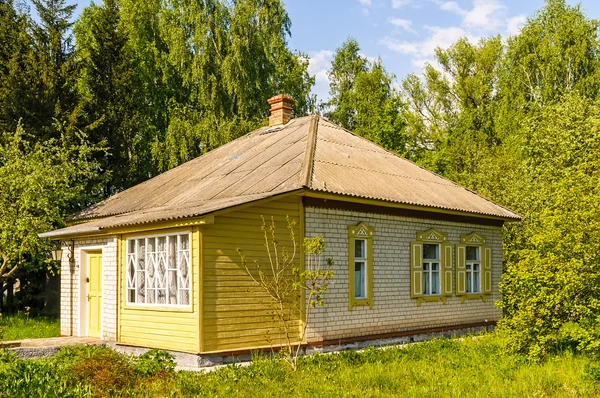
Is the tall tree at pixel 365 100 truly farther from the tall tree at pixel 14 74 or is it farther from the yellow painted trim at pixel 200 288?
the yellow painted trim at pixel 200 288

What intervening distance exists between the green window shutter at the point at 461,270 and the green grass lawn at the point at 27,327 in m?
9.86

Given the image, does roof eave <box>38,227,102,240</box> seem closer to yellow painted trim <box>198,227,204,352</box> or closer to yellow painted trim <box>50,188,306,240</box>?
yellow painted trim <box>50,188,306,240</box>

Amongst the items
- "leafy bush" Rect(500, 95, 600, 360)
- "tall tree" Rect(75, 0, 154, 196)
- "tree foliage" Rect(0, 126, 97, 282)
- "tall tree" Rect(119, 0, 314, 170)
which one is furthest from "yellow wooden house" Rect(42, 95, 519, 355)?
"tall tree" Rect(119, 0, 314, 170)

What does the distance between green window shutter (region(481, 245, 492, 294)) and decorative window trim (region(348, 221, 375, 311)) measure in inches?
186

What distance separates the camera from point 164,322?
11.9 metres

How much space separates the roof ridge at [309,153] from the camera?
40.7ft

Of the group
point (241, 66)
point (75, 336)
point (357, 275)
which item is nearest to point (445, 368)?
point (357, 275)

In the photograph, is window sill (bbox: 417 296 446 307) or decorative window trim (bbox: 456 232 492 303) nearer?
window sill (bbox: 417 296 446 307)

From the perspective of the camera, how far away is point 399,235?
1469 centimetres

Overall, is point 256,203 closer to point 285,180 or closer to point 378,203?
point 285,180

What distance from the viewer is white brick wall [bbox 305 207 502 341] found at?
1291cm

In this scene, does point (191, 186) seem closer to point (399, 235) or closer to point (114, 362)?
point (399, 235)

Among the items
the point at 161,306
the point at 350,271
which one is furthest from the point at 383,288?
the point at 161,306

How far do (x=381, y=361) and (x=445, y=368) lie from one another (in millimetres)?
1159
